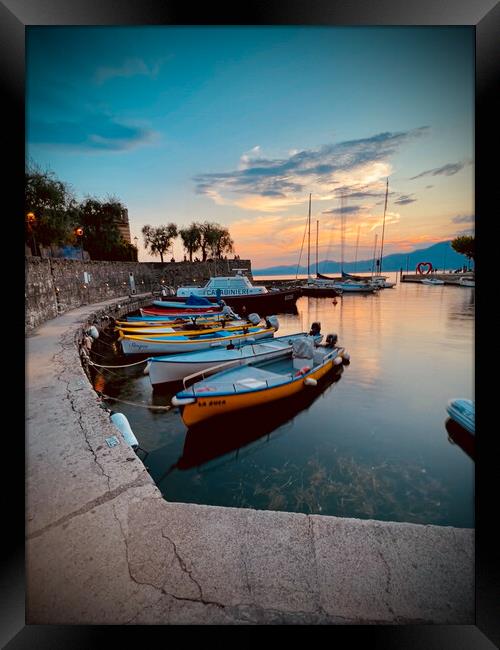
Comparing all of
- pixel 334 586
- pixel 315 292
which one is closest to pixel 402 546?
pixel 334 586

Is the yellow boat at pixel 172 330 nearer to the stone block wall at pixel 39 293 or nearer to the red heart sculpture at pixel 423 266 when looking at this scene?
the stone block wall at pixel 39 293

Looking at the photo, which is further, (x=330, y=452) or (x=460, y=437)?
(x=460, y=437)

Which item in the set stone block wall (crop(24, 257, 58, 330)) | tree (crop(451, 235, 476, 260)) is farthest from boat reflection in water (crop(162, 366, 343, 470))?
stone block wall (crop(24, 257, 58, 330))

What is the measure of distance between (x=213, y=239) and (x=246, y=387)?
152 ft

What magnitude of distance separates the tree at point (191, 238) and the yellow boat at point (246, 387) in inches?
1719

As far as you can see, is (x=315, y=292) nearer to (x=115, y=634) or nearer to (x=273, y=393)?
(x=273, y=393)

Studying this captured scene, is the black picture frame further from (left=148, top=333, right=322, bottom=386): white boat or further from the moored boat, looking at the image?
the moored boat

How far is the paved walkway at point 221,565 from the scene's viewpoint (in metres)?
1.62

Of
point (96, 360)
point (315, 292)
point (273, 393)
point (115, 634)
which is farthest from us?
point (315, 292)

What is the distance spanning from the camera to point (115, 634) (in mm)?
1321

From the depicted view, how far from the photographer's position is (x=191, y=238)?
48.3 m

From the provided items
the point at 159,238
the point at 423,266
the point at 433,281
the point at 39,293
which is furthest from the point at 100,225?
the point at 423,266

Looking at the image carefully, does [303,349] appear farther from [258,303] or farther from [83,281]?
→ [258,303]
